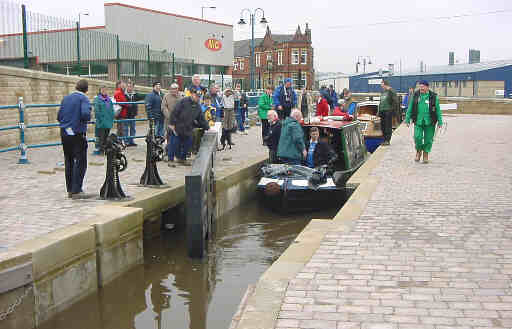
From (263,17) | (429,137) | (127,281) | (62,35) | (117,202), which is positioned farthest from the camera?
(263,17)

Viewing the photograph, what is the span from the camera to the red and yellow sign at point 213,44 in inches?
1620

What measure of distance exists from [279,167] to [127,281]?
504cm

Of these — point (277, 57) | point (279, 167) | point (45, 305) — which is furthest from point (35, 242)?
point (277, 57)

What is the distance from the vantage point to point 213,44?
41.9 metres

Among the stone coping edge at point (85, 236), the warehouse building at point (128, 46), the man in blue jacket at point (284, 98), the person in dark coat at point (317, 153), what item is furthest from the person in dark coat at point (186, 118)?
the warehouse building at point (128, 46)

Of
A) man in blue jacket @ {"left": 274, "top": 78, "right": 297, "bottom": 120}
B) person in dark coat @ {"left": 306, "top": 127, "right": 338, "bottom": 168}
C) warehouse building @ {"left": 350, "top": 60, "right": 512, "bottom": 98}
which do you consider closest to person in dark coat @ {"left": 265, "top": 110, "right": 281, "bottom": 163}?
person in dark coat @ {"left": 306, "top": 127, "right": 338, "bottom": 168}

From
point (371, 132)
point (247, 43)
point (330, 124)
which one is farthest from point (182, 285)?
point (247, 43)

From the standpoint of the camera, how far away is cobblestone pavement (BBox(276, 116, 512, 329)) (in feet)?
14.3

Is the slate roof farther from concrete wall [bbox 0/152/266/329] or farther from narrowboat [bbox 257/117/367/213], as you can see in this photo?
concrete wall [bbox 0/152/266/329]

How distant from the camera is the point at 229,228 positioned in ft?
36.3

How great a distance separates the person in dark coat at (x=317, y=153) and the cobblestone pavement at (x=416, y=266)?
247cm

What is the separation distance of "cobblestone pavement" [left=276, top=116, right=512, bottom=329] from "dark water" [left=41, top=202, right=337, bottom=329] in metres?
1.70

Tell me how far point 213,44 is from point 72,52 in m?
24.0

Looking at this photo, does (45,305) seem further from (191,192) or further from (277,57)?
(277,57)
